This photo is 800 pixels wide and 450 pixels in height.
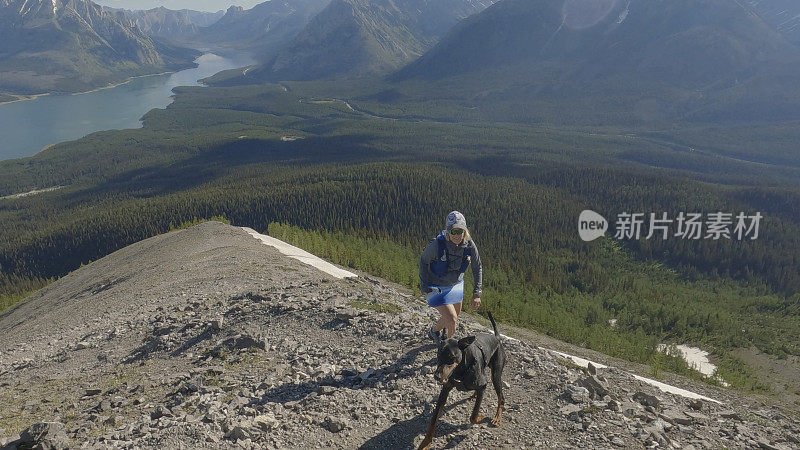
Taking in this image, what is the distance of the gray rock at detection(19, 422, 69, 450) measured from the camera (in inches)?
351

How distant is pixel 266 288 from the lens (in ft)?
65.9

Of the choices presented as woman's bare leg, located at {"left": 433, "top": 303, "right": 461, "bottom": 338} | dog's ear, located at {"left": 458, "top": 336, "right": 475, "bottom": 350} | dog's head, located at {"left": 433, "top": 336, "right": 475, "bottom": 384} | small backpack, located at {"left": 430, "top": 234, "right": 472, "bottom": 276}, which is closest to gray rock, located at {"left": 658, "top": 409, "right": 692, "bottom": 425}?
woman's bare leg, located at {"left": 433, "top": 303, "right": 461, "bottom": 338}

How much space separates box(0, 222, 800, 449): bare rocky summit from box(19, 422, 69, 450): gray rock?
A: 0.03m

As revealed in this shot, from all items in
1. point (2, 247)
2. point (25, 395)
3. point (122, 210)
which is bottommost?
point (2, 247)

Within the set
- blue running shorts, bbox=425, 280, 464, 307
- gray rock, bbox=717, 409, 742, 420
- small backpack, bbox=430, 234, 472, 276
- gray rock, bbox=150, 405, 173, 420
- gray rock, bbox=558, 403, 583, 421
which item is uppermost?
small backpack, bbox=430, 234, 472, 276

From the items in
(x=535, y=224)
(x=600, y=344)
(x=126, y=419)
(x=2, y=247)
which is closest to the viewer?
(x=126, y=419)

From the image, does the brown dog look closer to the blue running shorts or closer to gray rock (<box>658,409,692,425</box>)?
the blue running shorts

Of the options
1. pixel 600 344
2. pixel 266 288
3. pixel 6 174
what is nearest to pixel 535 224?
pixel 600 344

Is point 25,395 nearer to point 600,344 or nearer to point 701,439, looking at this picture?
point 701,439

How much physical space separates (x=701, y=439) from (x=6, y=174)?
266 m

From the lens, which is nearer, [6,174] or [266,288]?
[266,288]

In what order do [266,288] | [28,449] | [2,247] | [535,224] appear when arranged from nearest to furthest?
[28,449], [266,288], [535,224], [2,247]

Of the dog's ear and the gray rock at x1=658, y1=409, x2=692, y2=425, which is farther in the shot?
the gray rock at x1=658, y1=409, x2=692, y2=425

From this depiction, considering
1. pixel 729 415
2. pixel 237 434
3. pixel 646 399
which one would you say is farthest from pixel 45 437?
pixel 729 415
